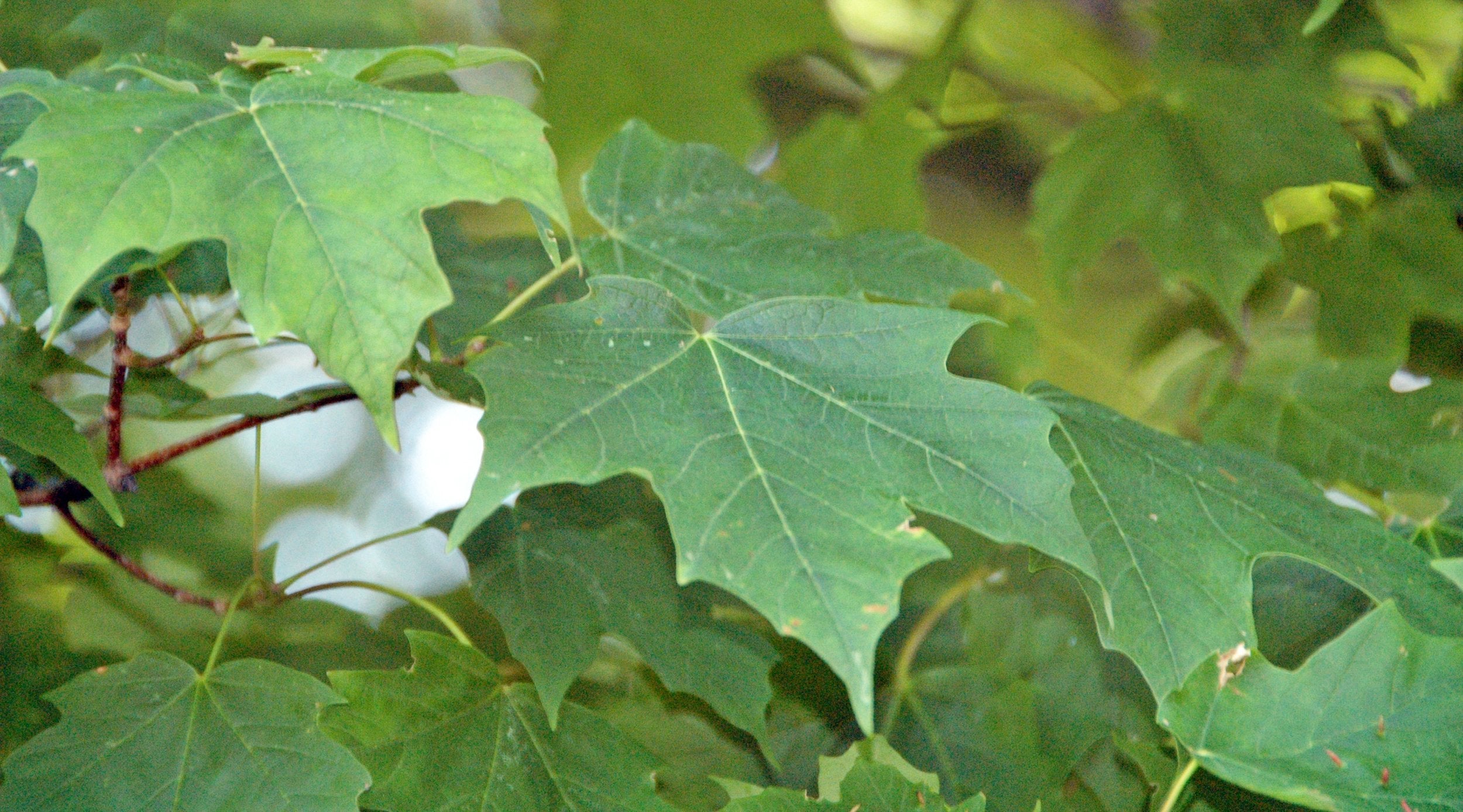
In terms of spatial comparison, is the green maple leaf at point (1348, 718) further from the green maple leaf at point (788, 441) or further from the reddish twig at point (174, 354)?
the reddish twig at point (174, 354)

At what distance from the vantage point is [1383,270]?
122cm

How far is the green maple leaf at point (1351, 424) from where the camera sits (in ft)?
3.28

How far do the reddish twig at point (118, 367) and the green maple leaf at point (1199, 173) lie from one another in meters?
1.06

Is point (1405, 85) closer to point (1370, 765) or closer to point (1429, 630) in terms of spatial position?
point (1429, 630)

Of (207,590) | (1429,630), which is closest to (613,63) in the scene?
(207,590)

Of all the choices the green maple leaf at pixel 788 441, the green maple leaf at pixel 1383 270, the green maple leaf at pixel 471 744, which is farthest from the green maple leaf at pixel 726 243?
the green maple leaf at pixel 1383 270

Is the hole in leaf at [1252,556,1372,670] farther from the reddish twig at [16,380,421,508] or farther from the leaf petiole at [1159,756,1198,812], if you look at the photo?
the reddish twig at [16,380,421,508]

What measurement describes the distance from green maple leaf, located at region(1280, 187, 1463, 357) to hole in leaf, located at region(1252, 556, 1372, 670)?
1.68 ft

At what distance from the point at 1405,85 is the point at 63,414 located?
5.63 ft

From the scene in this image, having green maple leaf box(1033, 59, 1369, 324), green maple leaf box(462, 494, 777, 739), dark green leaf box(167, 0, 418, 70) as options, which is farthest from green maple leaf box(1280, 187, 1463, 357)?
dark green leaf box(167, 0, 418, 70)

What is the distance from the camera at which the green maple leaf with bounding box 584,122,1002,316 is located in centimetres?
83

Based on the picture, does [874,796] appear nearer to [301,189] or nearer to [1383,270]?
[301,189]

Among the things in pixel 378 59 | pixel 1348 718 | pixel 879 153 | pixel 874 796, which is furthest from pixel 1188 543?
pixel 879 153

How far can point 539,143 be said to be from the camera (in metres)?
0.62
